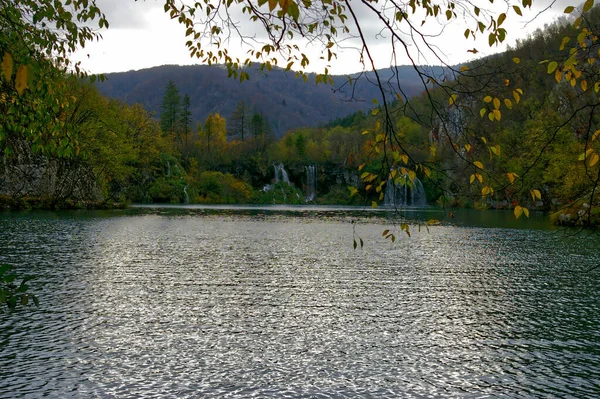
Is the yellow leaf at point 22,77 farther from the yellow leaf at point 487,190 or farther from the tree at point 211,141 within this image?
the tree at point 211,141

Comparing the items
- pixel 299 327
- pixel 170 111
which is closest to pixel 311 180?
pixel 170 111

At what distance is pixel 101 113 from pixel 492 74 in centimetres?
7367

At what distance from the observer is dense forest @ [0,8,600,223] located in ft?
37.4

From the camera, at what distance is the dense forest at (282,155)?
11.4 m

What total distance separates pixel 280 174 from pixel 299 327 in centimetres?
11927

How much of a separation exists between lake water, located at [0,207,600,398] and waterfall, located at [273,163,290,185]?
344ft

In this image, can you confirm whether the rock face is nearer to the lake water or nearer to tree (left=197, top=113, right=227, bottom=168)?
the lake water

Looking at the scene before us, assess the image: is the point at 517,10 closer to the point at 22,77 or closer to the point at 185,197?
the point at 22,77

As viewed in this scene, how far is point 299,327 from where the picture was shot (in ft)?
40.9

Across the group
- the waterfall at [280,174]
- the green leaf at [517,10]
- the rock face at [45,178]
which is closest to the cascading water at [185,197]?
the waterfall at [280,174]

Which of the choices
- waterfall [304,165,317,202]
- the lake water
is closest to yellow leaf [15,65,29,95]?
the lake water

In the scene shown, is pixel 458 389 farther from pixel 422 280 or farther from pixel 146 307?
pixel 422 280

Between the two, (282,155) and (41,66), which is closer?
(41,66)

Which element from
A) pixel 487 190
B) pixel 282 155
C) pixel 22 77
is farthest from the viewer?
pixel 282 155
